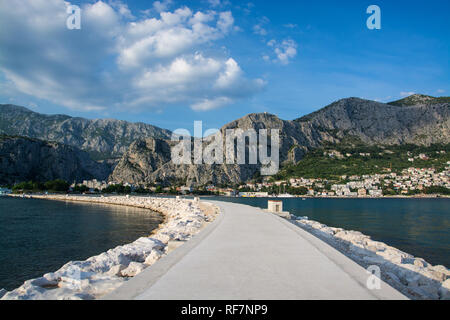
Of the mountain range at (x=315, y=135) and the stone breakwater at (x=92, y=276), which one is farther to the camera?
the mountain range at (x=315, y=135)

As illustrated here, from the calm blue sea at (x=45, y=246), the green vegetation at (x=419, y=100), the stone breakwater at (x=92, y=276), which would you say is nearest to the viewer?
the stone breakwater at (x=92, y=276)

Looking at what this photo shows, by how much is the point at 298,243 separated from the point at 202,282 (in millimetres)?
4291

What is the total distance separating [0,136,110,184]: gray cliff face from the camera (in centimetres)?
11369

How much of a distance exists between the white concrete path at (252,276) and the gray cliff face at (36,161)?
13352 cm

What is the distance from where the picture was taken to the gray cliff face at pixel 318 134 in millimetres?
123312

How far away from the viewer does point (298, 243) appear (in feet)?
26.5

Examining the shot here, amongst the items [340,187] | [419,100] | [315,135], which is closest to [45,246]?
[340,187]

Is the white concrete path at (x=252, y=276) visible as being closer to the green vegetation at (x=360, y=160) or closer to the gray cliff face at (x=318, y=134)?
the gray cliff face at (x=318, y=134)

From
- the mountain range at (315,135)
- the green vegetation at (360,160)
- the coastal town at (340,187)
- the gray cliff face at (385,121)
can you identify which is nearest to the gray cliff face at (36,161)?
the mountain range at (315,135)

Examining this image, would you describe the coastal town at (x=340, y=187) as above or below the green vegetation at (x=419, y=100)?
below

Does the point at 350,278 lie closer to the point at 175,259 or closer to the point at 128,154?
the point at 175,259

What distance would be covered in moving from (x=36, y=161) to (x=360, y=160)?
134 metres

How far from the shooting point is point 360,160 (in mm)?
125938

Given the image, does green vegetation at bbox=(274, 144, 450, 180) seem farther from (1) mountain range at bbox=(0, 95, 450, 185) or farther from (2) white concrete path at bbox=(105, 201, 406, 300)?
(2) white concrete path at bbox=(105, 201, 406, 300)
